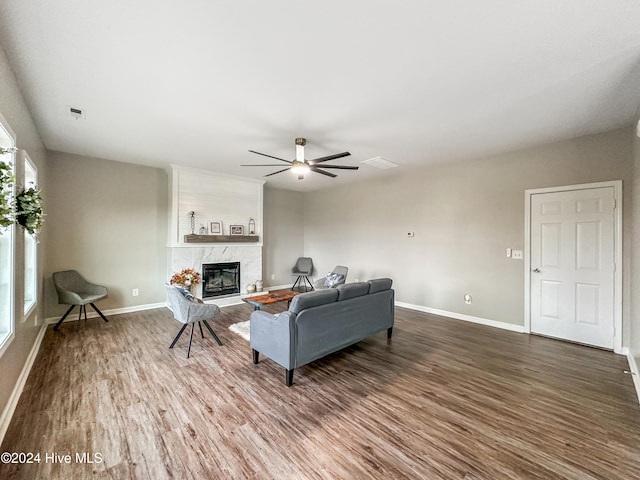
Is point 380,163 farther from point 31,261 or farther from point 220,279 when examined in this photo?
point 31,261

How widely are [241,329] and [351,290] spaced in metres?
1.95

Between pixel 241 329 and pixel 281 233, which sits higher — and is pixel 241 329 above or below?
below

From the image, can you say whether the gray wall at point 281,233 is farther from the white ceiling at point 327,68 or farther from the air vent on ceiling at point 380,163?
the white ceiling at point 327,68

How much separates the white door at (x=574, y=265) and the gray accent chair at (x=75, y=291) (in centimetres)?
667

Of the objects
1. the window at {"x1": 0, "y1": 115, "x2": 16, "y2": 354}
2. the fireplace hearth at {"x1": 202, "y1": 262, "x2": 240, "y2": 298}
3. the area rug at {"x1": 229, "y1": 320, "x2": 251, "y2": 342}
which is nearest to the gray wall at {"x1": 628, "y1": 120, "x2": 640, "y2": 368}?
the area rug at {"x1": 229, "y1": 320, "x2": 251, "y2": 342}

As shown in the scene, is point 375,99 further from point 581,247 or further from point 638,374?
point 638,374

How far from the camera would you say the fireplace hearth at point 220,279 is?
543 cm

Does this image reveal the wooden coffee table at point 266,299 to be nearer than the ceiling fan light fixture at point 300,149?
No

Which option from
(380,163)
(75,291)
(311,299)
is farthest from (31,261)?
(380,163)

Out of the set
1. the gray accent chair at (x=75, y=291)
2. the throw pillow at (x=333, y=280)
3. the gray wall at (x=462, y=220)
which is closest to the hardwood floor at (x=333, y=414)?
the gray accent chair at (x=75, y=291)

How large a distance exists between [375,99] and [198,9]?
1648 millimetres

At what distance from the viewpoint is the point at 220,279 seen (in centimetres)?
567

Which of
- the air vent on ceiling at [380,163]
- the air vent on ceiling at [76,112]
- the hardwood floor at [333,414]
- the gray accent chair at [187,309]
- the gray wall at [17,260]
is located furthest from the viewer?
the air vent on ceiling at [380,163]

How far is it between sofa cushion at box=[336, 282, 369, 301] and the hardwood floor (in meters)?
0.76
